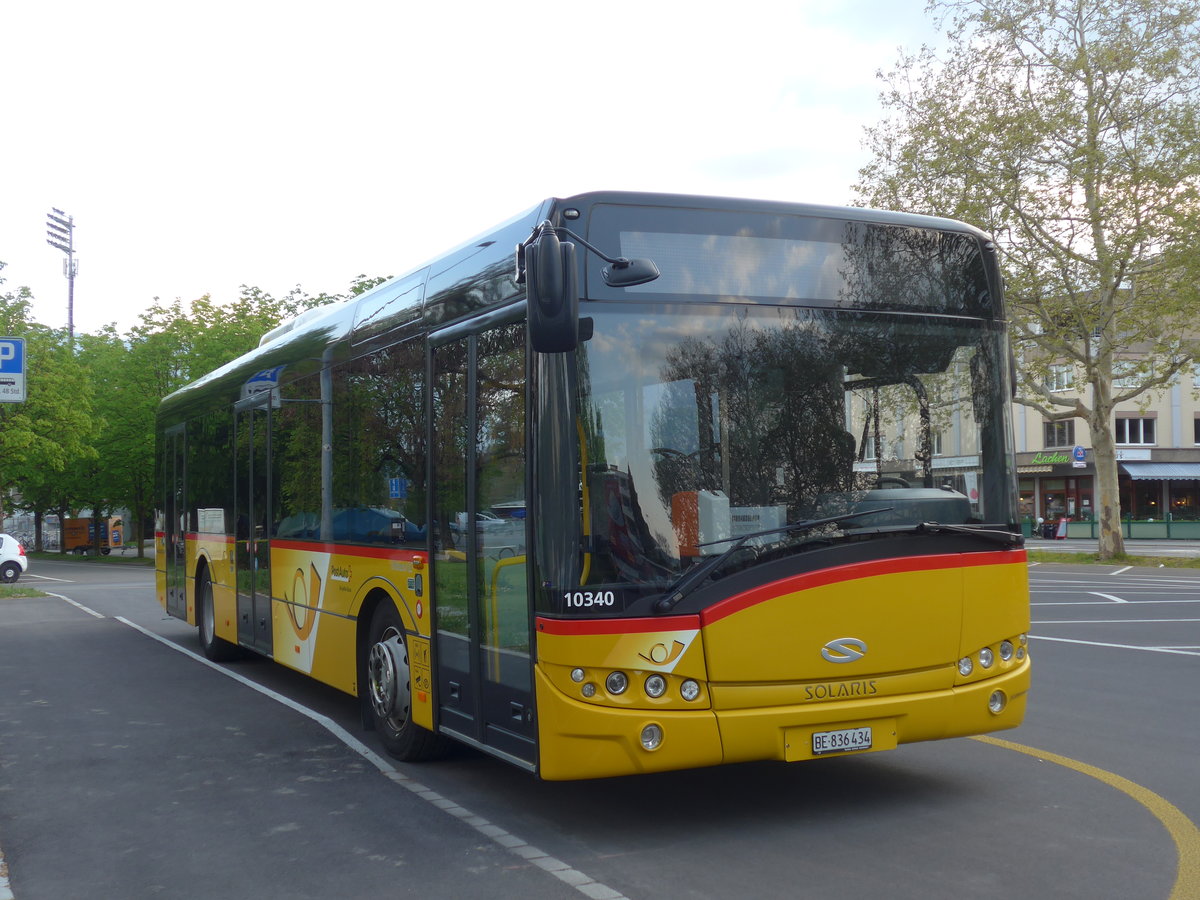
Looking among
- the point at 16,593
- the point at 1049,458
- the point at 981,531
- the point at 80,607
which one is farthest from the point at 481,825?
the point at 1049,458

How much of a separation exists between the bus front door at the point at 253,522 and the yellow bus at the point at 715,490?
12.9ft

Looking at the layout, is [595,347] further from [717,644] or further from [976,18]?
[976,18]

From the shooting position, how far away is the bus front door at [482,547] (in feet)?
20.3

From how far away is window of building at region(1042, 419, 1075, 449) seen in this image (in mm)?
65625

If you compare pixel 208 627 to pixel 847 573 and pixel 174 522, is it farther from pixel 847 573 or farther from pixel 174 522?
pixel 847 573

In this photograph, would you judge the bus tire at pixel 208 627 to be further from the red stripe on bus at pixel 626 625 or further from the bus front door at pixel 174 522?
the red stripe on bus at pixel 626 625

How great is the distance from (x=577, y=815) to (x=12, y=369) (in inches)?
660

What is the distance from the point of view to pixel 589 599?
5.72m

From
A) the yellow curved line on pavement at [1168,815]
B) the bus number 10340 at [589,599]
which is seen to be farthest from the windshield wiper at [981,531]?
the bus number 10340 at [589,599]

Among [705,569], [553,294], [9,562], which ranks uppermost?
[553,294]

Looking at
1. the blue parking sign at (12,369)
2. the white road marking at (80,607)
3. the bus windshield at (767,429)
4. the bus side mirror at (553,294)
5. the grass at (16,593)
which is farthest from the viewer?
the grass at (16,593)

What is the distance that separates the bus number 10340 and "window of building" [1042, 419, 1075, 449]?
63750 millimetres

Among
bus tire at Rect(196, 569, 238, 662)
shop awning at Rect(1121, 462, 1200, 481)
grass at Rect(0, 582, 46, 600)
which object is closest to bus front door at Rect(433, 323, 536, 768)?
bus tire at Rect(196, 569, 238, 662)

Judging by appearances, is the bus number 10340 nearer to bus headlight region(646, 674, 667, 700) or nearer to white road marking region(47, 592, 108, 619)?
bus headlight region(646, 674, 667, 700)
